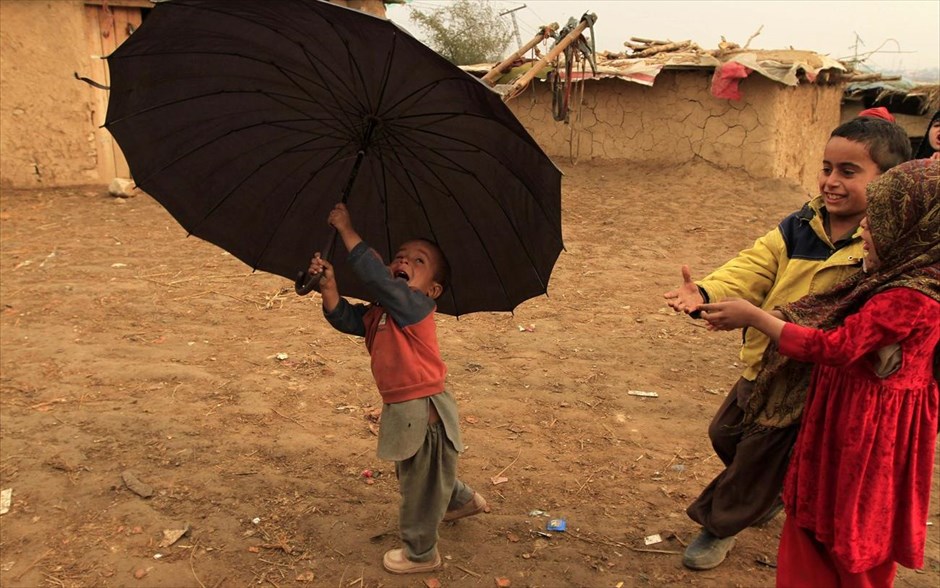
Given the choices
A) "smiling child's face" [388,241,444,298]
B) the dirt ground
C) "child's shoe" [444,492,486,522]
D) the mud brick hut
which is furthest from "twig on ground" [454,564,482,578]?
the mud brick hut

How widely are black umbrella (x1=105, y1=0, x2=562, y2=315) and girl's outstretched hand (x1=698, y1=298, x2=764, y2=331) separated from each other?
527 mm

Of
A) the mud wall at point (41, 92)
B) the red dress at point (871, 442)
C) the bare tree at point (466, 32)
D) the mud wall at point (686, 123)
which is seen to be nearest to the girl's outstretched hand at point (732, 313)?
the red dress at point (871, 442)

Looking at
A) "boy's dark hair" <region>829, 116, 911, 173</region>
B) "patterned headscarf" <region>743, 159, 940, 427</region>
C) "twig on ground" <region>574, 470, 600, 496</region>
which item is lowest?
"twig on ground" <region>574, 470, 600, 496</region>

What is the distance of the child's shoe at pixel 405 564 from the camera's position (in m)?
2.83

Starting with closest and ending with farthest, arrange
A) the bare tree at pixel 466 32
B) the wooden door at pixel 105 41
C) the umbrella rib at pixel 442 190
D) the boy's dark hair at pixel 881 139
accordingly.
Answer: the boy's dark hair at pixel 881 139 < the umbrella rib at pixel 442 190 < the wooden door at pixel 105 41 < the bare tree at pixel 466 32

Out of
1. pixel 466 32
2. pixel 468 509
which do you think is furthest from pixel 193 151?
pixel 466 32

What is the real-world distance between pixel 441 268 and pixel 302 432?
5.89 ft

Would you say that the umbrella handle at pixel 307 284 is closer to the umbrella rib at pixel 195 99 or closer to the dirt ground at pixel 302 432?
the umbrella rib at pixel 195 99

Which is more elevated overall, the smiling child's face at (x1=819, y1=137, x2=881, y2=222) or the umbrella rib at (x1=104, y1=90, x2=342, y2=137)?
the umbrella rib at (x1=104, y1=90, x2=342, y2=137)

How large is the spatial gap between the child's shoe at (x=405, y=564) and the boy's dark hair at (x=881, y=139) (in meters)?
2.10

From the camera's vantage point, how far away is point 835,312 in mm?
2129

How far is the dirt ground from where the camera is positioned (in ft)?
9.70

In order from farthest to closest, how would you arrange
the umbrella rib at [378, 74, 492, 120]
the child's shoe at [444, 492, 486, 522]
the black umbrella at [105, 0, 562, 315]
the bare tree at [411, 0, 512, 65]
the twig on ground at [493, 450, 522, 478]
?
the bare tree at [411, 0, 512, 65] < the twig on ground at [493, 450, 522, 478] < the child's shoe at [444, 492, 486, 522] < the black umbrella at [105, 0, 562, 315] < the umbrella rib at [378, 74, 492, 120]

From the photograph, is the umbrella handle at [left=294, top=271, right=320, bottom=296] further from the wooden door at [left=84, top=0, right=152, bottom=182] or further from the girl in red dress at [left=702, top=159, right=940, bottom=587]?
the wooden door at [left=84, top=0, right=152, bottom=182]
